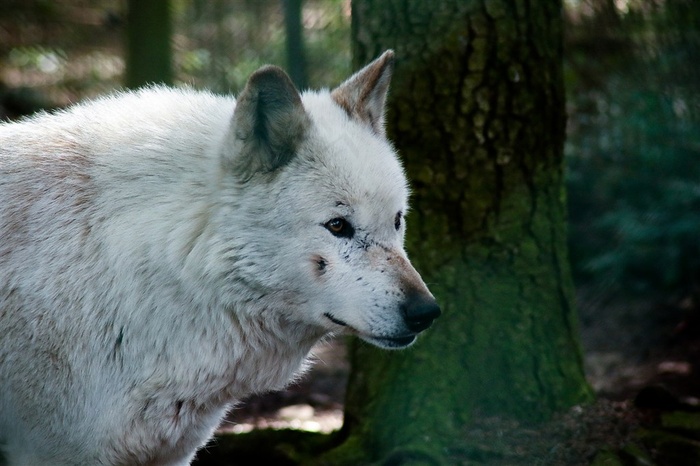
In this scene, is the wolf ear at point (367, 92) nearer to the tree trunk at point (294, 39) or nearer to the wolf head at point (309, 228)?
the wolf head at point (309, 228)

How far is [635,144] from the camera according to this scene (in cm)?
818

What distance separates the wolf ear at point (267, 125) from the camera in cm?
303

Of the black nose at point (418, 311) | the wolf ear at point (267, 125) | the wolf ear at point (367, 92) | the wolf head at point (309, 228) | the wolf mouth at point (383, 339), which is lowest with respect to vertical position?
the wolf mouth at point (383, 339)

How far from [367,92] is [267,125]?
62 cm

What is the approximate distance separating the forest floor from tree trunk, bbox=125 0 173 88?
3.25 m

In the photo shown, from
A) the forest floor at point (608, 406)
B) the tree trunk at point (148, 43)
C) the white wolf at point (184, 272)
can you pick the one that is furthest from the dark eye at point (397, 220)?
the tree trunk at point (148, 43)

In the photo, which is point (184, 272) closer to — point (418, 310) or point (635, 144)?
point (418, 310)

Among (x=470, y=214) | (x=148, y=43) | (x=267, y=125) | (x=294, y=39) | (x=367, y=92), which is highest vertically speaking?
(x=294, y=39)

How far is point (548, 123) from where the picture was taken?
173 inches

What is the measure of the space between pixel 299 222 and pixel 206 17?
6545 mm

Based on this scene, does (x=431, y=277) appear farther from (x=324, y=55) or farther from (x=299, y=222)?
(x=324, y=55)

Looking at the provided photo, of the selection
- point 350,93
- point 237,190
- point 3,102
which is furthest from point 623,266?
point 3,102

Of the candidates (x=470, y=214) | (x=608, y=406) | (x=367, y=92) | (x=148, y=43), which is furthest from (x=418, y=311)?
(x=148, y=43)

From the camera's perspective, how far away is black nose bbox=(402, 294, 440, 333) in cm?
296
